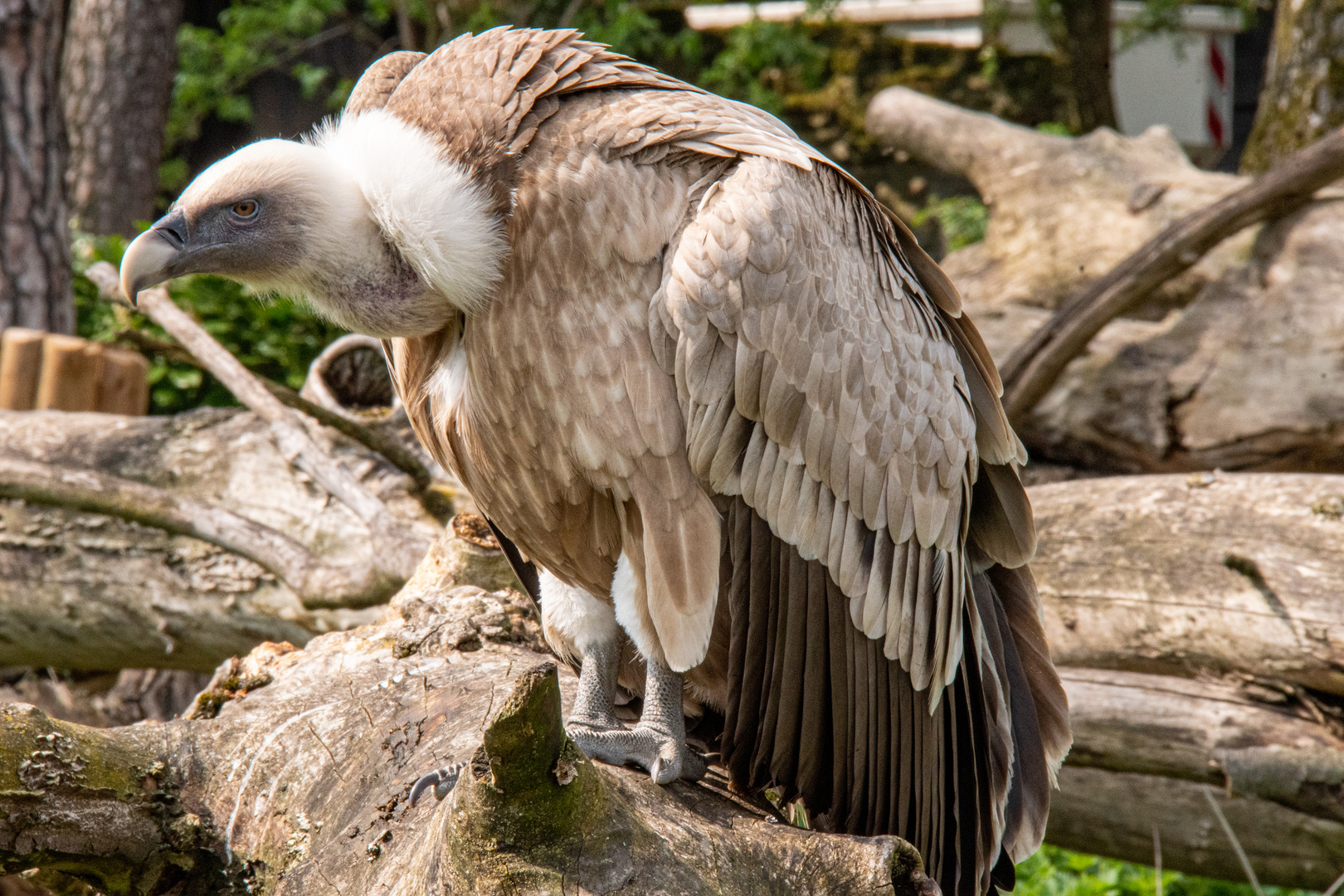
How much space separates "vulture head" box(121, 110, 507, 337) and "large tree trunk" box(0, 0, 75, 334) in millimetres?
4217

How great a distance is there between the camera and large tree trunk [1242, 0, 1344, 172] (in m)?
6.18

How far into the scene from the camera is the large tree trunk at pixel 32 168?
5.71m

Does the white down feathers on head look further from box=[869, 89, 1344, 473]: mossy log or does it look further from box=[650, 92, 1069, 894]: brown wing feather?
box=[869, 89, 1344, 473]: mossy log

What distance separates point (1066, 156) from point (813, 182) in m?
4.94

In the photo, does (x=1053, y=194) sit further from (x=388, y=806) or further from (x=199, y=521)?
(x=388, y=806)

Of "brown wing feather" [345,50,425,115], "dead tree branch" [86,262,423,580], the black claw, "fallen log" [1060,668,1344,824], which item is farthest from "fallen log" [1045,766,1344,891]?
"brown wing feather" [345,50,425,115]

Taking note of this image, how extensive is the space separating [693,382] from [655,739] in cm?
84

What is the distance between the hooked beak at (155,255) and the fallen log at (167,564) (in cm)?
223

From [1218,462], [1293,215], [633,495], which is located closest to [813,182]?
[633,495]

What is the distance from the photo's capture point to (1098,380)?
216 inches

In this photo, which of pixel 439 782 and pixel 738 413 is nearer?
pixel 439 782

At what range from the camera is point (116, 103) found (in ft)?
27.9

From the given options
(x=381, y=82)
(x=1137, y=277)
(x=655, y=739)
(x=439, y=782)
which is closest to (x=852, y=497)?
(x=655, y=739)

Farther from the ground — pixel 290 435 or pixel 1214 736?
pixel 290 435
